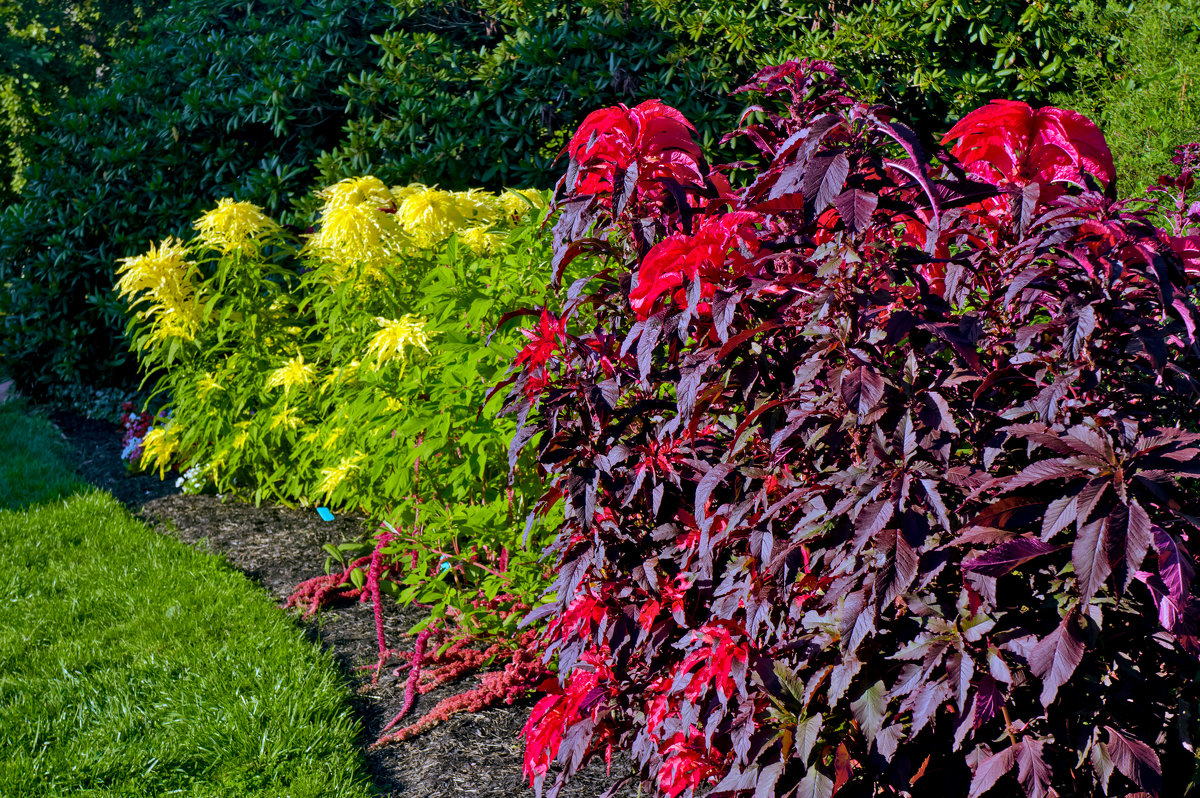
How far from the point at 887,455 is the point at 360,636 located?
2638 millimetres

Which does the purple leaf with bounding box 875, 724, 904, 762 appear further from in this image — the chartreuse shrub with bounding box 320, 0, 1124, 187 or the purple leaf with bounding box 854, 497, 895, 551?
the chartreuse shrub with bounding box 320, 0, 1124, 187

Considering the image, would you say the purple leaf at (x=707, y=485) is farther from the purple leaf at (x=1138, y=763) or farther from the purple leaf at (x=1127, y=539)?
the purple leaf at (x=1138, y=763)

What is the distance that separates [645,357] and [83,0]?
43.8ft

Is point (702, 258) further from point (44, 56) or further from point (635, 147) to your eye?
point (44, 56)

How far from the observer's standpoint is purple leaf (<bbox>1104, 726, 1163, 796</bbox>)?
1.50 metres

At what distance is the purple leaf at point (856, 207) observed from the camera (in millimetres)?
1491

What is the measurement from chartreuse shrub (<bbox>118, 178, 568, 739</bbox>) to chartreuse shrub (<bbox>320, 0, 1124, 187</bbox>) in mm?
1407

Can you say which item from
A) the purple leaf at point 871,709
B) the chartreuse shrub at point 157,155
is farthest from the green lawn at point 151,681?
the chartreuse shrub at point 157,155

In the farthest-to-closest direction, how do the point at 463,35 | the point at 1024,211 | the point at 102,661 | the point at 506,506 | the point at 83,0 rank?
the point at 83,0
the point at 463,35
the point at 102,661
the point at 506,506
the point at 1024,211

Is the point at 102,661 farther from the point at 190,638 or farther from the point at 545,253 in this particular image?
the point at 545,253

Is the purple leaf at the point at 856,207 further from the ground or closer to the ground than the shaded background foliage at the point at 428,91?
further from the ground

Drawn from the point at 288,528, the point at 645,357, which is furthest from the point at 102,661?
the point at 645,357

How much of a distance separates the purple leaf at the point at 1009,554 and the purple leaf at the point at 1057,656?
0.13 meters

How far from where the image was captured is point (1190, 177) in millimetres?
1933
